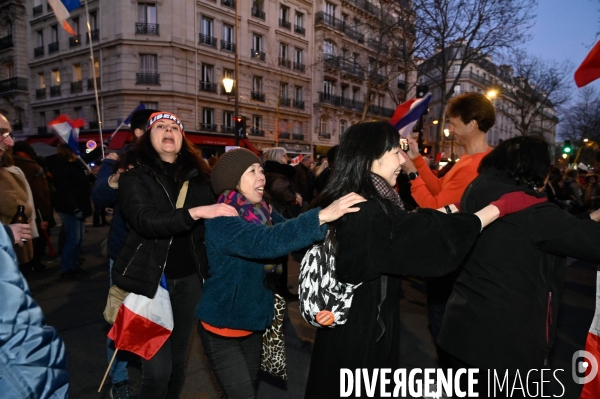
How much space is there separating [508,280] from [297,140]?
32.0 m

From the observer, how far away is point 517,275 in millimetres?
2027

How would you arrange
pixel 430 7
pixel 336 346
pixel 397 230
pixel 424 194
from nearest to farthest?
pixel 397 230 < pixel 336 346 < pixel 424 194 < pixel 430 7

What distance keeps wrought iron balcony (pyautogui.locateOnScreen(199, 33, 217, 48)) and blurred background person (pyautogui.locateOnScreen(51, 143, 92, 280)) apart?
2219 centimetres

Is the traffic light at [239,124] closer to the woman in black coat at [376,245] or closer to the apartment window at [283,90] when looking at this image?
the woman in black coat at [376,245]

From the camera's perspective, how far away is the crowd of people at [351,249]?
5.65ft

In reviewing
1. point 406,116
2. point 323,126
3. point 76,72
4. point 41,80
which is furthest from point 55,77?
point 406,116

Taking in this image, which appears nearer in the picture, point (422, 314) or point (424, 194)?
point (424, 194)

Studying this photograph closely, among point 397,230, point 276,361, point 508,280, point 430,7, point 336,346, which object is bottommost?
point 276,361

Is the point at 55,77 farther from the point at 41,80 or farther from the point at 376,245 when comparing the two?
the point at 376,245

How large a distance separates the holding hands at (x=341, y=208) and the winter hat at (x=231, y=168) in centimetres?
84

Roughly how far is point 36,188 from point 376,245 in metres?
6.97

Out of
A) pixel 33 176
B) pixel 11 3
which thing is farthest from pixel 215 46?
pixel 33 176

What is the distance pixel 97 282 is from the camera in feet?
21.4

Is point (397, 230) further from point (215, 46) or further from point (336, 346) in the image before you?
point (215, 46)
